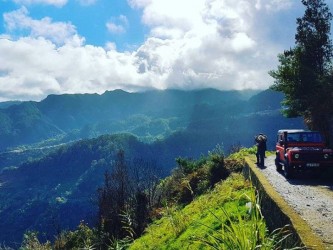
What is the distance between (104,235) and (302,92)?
54.2 ft

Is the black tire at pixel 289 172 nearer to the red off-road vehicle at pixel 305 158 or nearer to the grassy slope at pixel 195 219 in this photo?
the red off-road vehicle at pixel 305 158

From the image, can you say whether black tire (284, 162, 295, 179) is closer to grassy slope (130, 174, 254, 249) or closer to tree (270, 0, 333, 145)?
grassy slope (130, 174, 254, 249)

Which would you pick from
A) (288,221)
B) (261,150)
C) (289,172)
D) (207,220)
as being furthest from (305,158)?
(288,221)

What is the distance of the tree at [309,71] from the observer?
2724 cm

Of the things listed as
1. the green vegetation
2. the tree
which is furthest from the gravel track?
the tree

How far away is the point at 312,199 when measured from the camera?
13.0m

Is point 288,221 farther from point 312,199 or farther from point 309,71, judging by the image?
point 309,71

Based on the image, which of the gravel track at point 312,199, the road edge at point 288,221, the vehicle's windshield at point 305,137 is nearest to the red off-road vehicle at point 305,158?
the vehicle's windshield at point 305,137

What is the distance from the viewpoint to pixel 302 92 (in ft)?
94.3

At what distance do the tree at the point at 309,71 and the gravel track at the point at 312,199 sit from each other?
810cm

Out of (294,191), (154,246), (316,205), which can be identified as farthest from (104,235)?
(316,205)

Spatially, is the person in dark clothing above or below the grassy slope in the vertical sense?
above

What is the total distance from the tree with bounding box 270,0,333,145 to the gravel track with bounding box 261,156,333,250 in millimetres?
8099

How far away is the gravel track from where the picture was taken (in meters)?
8.88
